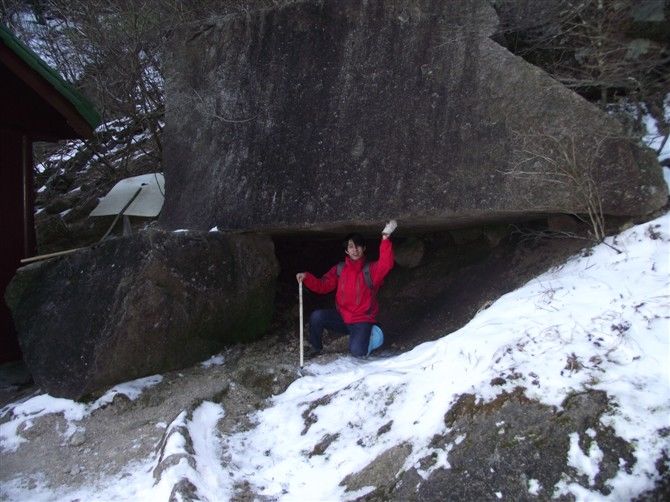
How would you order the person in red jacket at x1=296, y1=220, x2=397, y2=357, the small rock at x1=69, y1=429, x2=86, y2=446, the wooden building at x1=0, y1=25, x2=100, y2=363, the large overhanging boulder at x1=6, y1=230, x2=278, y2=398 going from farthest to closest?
the wooden building at x1=0, y1=25, x2=100, y2=363 → the person in red jacket at x1=296, y1=220, x2=397, y2=357 → the large overhanging boulder at x1=6, y1=230, x2=278, y2=398 → the small rock at x1=69, y1=429, x2=86, y2=446

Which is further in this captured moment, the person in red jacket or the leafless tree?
the person in red jacket

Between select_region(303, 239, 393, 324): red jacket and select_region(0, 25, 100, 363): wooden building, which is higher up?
select_region(0, 25, 100, 363): wooden building

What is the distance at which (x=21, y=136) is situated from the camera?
6.68 meters

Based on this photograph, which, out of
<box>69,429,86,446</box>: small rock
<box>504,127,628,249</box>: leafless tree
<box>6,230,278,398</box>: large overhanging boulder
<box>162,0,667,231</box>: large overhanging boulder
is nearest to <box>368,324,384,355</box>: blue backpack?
<box>162,0,667,231</box>: large overhanging boulder

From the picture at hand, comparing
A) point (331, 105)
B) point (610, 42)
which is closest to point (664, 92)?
point (610, 42)

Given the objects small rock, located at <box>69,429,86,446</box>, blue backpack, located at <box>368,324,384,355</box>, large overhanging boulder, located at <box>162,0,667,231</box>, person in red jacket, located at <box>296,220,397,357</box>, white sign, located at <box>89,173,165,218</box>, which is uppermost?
large overhanging boulder, located at <box>162,0,667,231</box>

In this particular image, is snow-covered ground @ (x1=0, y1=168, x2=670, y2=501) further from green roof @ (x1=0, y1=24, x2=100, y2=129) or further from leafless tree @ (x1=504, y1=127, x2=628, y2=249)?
green roof @ (x1=0, y1=24, x2=100, y2=129)

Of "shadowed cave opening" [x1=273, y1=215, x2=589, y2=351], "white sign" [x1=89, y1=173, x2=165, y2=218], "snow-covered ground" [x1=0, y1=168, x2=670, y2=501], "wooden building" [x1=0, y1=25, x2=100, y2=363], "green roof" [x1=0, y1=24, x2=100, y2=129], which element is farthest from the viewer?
"white sign" [x1=89, y1=173, x2=165, y2=218]

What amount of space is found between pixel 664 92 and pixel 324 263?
4165mm

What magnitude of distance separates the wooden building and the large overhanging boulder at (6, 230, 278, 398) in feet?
3.59

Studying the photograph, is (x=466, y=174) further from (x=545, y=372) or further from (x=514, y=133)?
(x=545, y=372)

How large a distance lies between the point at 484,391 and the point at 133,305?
3146 millimetres

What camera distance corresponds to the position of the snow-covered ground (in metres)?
2.77

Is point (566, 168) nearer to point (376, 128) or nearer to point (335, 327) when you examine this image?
point (376, 128)
